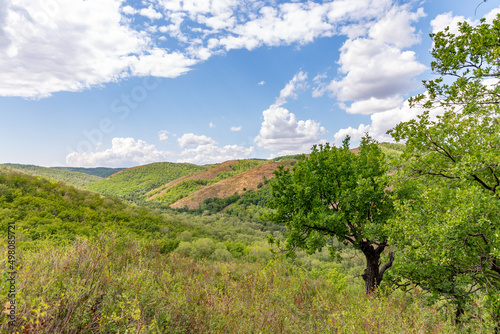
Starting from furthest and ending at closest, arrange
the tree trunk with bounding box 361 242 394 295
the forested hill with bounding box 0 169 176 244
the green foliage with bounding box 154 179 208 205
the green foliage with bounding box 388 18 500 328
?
the green foliage with bounding box 154 179 208 205 → the forested hill with bounding box 0 169 176 244 → the tree trunk with bounding box 361 242 394 295 → the green foliage with bounding box 388 18 500 328

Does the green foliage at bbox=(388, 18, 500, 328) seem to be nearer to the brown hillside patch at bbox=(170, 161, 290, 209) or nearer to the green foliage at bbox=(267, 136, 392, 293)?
the green foliage at bbox=(267, 136, 392, 293)

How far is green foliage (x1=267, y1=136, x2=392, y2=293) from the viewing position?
10.7 metres

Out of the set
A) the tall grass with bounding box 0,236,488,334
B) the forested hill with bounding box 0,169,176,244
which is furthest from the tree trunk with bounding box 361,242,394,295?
the forested hill with bounding box 0,169,176,244

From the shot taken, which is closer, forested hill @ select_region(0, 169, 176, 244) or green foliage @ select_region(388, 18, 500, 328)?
green foliage @ select_region(388, 18, 500, 328)

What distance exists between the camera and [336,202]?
12188mm

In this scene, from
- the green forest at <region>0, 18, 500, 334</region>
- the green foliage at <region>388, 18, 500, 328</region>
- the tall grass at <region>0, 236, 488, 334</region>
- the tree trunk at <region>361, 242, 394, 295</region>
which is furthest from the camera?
the tree trunk at <region>361, 242, 394, 295</region>

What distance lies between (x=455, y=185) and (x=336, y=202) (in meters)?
4.82

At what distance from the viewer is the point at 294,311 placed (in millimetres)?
7270

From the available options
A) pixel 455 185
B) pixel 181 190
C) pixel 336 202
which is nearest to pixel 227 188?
pixel 181 190

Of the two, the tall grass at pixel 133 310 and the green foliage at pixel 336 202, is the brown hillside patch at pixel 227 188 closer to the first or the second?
the green foliage at pixel 336 202

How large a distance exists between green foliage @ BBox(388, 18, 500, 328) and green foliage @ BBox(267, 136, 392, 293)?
3.85ft

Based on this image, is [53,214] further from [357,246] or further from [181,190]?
[181,190]

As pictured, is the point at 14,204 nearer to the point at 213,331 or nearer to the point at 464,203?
the point at 213,331

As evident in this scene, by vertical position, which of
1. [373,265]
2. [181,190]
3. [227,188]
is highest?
[373,265]
